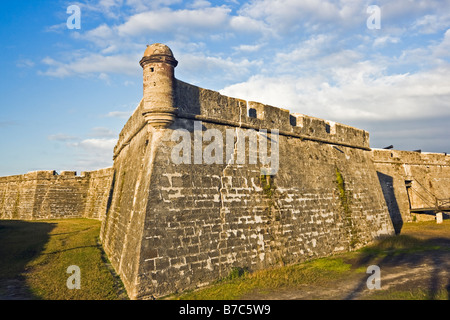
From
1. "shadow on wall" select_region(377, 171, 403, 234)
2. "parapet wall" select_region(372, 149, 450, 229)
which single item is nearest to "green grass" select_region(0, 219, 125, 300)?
"shadow on wall" select_region(377, 171, 403, 234)

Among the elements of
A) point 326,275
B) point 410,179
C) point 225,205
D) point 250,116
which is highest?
point 250,116

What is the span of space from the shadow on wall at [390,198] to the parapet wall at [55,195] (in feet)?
60.3

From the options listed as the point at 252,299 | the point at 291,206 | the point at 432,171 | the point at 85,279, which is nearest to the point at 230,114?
the point at 291,206

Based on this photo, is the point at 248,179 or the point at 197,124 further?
the point at 248,179

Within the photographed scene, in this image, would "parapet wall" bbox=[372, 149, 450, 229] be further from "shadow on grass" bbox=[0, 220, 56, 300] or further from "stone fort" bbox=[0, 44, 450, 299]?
"shadow on grass" bbox=[0, 220, 56, 300]

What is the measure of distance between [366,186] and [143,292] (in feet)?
39.1

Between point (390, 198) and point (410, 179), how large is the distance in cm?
313

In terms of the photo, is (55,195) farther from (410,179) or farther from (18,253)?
(410,179)

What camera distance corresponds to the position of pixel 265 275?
7.98 metres

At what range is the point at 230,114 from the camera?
30.3ft

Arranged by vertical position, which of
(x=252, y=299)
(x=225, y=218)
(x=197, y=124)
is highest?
(x=197, y=124)

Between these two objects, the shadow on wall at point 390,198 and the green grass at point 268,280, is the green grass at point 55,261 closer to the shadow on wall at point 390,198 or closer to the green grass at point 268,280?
the green grass at point 268,280

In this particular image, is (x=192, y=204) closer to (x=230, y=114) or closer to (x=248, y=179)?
(x=248, y=179)

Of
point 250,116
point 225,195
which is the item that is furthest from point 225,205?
point 250,116
